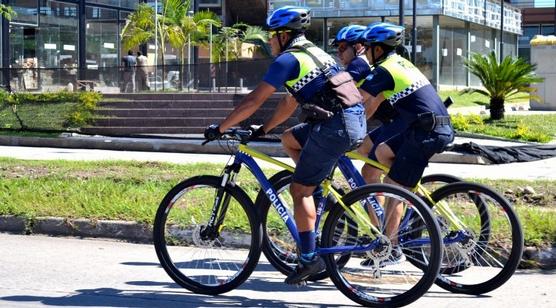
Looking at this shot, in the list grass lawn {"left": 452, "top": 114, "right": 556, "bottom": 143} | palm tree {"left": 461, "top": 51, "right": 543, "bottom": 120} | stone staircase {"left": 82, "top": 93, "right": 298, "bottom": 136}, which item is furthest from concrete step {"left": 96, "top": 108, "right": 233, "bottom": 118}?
palm tree {"left": 461, "top": 51, "right": 543, "bottom": 120}

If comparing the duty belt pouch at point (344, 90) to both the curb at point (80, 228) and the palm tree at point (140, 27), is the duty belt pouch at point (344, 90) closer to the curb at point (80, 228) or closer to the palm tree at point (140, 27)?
the curb at point (80, 228)

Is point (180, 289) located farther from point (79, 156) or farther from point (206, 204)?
point (79, 156)

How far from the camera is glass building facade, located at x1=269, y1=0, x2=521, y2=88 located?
128 ft

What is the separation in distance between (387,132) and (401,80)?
541 mm

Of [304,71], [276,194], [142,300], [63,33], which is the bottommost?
[142,300]

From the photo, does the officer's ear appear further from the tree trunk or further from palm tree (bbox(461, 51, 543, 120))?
the tree trunk

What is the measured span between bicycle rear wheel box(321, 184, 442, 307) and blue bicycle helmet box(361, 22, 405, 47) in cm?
128

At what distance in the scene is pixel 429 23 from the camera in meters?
39.4

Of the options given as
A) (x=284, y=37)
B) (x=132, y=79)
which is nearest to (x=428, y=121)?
(x=284, y=37)

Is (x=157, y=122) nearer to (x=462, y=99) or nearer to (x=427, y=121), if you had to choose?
(x=427, y=121)

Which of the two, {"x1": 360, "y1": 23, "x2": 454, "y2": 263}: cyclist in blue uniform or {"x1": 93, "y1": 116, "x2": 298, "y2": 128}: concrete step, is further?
{"x1": 93, "y1": 116, "x2": 298, "y2": 128}: concrete step

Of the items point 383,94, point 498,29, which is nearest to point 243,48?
point 498,29

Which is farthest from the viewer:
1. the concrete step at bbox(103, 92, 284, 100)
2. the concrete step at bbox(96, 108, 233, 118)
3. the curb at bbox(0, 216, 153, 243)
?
the concrete step at bbox(103, 92, 284, 100)

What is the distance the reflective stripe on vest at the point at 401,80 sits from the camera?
22.4 feet
